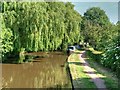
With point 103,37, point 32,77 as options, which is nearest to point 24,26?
point 32,77

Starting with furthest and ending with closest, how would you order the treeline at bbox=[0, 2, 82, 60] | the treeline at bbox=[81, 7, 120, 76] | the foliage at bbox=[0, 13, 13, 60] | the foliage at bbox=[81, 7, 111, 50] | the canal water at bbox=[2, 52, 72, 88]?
the foliage at bbox=[81, 7, 111, 50] < the treeline at bbox=[0, 2, 82, 60] < the foliage at bbox=[0, 13, 13, 60] < the canal water at bbox=[2, 52, 72, 88] < the treeline at bbox=[81, 7, 120, 76]

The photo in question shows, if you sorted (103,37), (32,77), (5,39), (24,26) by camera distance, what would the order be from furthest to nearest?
(103,37) → (24,26) → (5,39) → (32,77)

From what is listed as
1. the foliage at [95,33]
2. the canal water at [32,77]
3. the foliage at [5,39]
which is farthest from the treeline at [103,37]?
the foliage at [5,39]

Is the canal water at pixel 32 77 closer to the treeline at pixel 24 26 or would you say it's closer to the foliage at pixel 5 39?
the foliage at pixel 5 39

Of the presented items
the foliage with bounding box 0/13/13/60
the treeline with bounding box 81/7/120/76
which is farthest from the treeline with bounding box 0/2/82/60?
the treeline with bounding box 81/7/120/76

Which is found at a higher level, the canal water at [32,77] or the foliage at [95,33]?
the foliage at [95,33]

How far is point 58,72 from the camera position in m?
25.9

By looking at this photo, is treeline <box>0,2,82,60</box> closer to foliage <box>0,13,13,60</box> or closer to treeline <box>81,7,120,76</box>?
foliage <box>0,13,13,60</box>

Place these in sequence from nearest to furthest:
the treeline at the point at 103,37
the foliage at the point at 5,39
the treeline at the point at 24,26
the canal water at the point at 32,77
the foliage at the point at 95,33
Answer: the treeline at the point at 103,37 < the canal water at the point at 32,77 < the foliage at the point at 5,39 < the treeline at the point at 24,26 < the foliage at the point at 95,33

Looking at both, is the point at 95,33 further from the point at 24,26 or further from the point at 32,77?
the point at 32,77

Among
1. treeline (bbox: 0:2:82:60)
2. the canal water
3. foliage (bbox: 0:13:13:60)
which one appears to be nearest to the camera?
the canal water

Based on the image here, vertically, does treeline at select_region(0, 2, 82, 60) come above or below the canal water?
above

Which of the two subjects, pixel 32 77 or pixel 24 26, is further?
pixel 24 26

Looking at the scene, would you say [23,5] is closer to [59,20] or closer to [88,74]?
[59,20]
